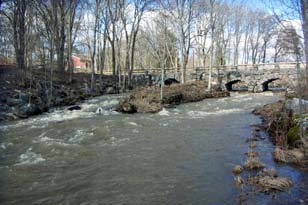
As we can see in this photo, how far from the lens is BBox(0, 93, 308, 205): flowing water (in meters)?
5.43

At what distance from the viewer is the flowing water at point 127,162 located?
5.43 metres

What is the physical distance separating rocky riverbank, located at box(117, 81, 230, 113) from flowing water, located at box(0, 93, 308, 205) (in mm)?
3928

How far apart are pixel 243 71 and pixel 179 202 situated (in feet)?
93.6

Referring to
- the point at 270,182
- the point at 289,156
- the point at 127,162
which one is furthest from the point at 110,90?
the point at 270,182

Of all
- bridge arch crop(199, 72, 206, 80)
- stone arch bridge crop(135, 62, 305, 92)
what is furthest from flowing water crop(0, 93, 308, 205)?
bridge arch crop(199, 72, 206, 80)

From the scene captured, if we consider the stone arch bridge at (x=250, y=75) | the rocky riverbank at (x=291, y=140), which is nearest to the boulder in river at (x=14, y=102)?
the rocky riverbank at (x=291, y=140)

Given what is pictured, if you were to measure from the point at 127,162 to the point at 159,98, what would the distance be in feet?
39.0

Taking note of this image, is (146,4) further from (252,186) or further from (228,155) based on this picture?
(252,186)

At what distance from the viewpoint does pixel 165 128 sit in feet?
38.9

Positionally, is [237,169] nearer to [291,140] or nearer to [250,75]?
[291,140]

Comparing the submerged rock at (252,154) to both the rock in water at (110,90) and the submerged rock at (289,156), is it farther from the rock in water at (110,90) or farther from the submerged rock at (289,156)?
the rock in water at (110,90)

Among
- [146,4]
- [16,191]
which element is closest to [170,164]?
[16,191]

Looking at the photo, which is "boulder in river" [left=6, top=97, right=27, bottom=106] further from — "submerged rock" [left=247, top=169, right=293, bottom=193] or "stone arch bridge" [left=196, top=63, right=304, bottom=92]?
"stone arch bridge" [left=196, top=63, right=304, bottom=92]

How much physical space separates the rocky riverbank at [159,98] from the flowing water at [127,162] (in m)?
3.93
